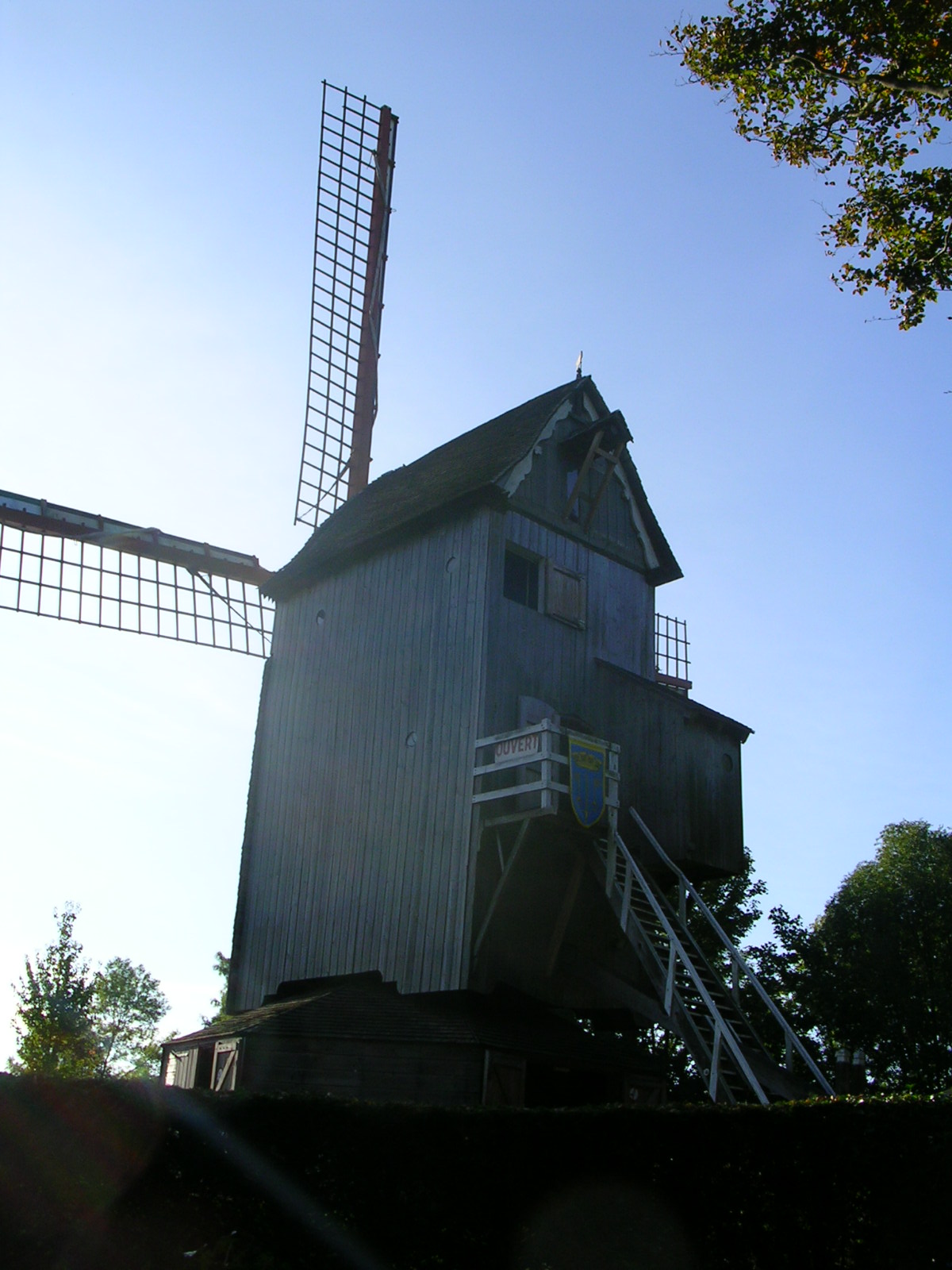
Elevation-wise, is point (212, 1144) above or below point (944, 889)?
below

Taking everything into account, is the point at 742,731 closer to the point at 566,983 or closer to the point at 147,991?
the point at 566,983

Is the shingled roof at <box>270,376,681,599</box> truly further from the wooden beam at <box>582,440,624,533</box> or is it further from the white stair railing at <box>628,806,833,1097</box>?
the white stair railing at <box>628,806,833,1097</box>

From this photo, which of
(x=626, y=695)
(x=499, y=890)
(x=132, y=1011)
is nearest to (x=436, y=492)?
(x=626, y=695)

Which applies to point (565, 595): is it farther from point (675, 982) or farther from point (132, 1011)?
point (132, 1011)

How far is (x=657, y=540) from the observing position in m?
25.8

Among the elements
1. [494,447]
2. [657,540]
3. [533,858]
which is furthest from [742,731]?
[494,447]

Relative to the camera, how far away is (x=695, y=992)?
19672mm

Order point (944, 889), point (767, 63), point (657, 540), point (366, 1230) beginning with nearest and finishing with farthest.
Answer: point (366, 1230), point (767, 63), point (657, 540), point (944, 889)

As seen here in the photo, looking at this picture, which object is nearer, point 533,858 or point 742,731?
point 533,858

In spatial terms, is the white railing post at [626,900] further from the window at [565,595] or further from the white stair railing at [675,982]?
the window at [565,595]

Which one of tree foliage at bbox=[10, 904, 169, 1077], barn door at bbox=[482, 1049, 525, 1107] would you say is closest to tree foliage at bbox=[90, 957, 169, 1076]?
tree foliage at bbox=[10, 904, 169, 1077]

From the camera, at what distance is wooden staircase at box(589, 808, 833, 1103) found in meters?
17.2

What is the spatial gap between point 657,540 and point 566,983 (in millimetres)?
9196

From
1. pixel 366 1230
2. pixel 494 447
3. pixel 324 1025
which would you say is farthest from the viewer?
pixel 494 447
